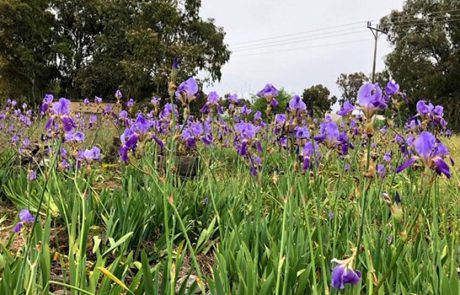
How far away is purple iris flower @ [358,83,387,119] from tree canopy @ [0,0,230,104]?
2041 cm

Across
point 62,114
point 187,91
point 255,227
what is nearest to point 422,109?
point 255,227

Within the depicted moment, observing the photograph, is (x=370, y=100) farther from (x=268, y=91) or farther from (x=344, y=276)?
(x=268, y=91)

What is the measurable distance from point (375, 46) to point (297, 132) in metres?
33.4

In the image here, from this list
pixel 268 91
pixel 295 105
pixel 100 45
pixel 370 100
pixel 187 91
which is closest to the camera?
pixel 370 100

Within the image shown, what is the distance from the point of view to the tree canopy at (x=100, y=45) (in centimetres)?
2227

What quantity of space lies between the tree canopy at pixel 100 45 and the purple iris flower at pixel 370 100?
20409 millimetres

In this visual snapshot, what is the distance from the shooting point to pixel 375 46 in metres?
33.0

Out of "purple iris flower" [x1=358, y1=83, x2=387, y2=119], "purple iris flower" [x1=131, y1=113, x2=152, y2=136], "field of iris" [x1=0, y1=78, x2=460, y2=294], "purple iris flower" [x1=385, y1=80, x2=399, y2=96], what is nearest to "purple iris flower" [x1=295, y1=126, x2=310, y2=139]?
"field of iris" [x1=0, y1=78, x2=460, y2=294]

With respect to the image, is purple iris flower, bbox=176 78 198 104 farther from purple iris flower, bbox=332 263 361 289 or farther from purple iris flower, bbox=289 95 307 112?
purple iris flower, bbox=332 263 361 289

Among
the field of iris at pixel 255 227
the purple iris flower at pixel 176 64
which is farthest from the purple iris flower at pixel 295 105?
the purple iris flower at pixel 176 64

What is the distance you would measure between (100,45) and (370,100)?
25.2 metres

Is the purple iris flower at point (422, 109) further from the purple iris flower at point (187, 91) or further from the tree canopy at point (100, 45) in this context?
the tree canopy at point (100, 45)

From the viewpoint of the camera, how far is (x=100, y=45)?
24.6 m

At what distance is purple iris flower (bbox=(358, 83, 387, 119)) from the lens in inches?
46.8
